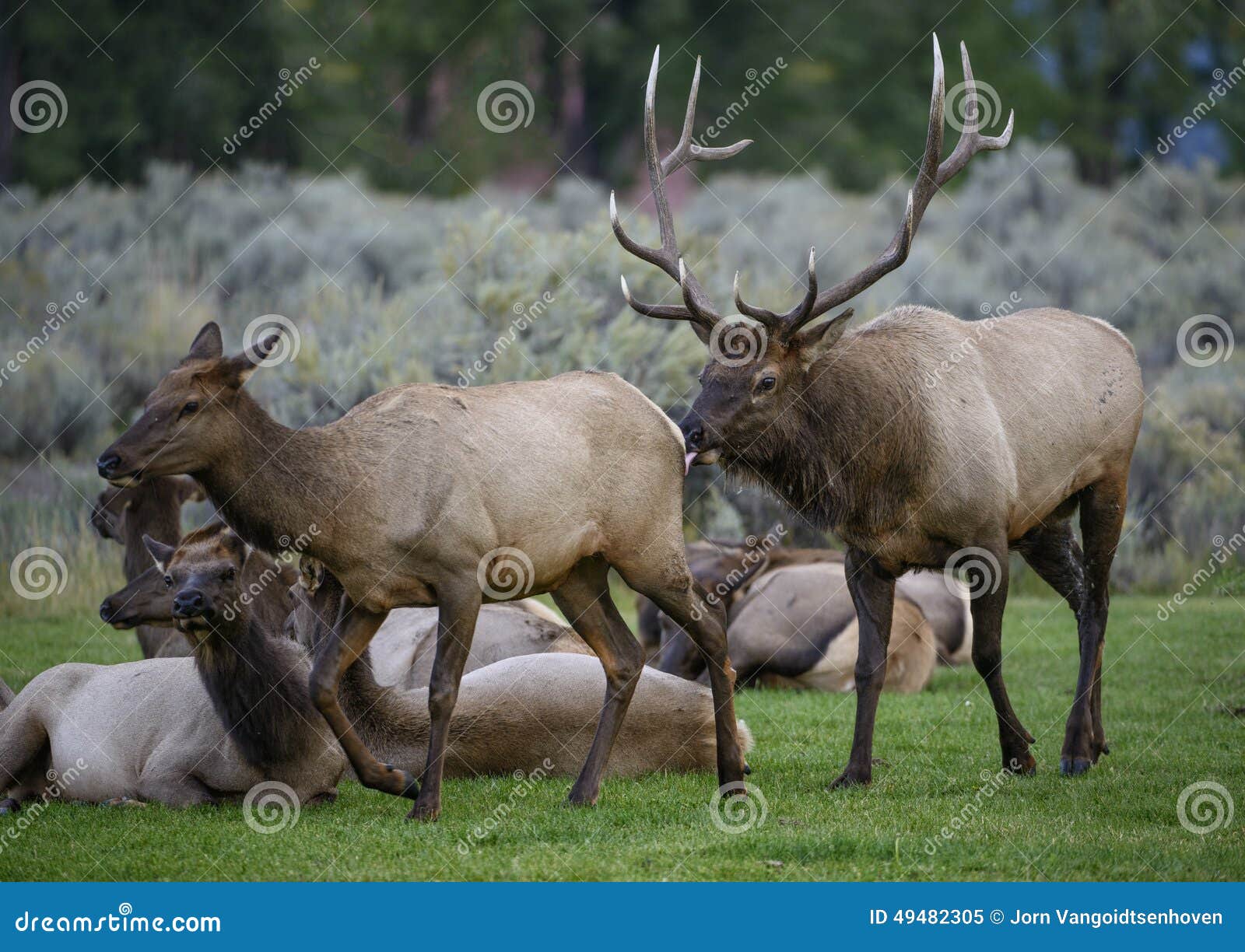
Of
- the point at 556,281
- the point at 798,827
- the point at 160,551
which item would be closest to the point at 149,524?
the point at 160,551

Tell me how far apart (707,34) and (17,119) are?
55.9 feet

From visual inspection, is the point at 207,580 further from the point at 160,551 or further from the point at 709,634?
the point at 709,634

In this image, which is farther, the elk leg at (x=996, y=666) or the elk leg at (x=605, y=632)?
the elk leg at (x=996, y=666)

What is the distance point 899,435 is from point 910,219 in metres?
1.09

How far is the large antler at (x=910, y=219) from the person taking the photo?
311 inches

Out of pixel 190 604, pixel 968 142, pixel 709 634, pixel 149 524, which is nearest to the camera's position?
pixel 190 604

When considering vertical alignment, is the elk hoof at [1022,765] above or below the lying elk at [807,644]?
above

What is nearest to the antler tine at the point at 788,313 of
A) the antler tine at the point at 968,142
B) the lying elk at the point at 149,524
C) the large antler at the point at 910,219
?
the large antler at the point at 910,219

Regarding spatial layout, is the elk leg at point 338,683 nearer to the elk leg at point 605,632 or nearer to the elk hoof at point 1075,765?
the elk leg at point 605,632

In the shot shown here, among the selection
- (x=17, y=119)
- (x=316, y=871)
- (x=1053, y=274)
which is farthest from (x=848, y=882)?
(x=17, y=119)

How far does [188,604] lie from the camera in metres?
7.34

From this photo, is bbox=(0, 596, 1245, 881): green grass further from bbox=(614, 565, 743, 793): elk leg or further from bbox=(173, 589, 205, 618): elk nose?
bbox=(173, 589, 205, 618): elk nose

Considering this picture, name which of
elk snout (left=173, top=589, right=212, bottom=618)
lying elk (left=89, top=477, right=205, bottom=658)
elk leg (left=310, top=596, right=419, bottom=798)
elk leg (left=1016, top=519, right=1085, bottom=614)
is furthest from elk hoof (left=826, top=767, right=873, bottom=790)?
lying elk (left=89, top=477, right=205, bottom=658)

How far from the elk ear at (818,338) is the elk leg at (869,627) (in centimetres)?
106
